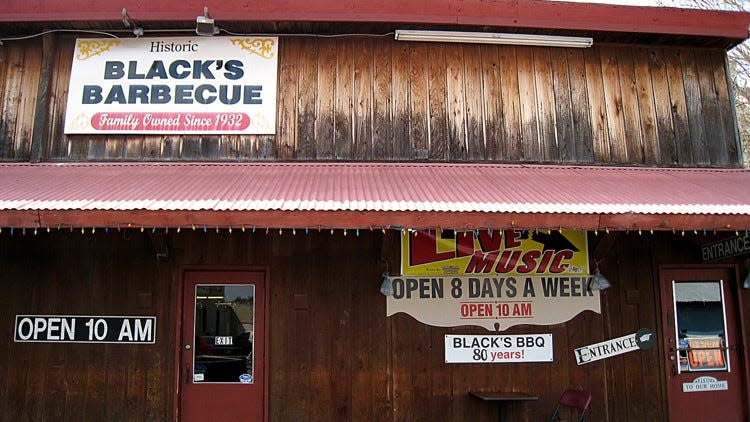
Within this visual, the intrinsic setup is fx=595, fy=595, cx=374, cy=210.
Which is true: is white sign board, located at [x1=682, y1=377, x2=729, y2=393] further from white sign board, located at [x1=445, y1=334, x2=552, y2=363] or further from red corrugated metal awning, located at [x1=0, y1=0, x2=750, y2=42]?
red corrugated metal awning, located at [x1=0, y1=0, x2=750, y2=42]

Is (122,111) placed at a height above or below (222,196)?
above

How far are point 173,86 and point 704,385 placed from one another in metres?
7.09

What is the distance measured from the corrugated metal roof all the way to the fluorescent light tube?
1594 millimetres

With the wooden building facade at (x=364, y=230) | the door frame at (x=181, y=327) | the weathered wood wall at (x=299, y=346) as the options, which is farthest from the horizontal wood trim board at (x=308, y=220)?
the door frame at (x=181, y=327)

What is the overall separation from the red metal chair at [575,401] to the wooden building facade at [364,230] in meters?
0.17

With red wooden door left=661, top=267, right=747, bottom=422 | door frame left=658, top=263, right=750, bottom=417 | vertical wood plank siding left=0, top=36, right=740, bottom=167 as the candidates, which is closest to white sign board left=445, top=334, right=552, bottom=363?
door frame left=658, top=263, right=750, bottom=417

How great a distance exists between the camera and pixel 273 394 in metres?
6.45

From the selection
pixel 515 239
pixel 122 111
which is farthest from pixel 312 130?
pixel 515 239

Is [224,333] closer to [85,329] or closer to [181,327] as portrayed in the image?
[181,327]

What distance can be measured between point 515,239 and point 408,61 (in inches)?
99.5

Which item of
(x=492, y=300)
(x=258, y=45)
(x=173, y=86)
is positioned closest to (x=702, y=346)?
(x=492, y=300)

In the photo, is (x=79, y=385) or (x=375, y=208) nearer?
(x=375, y=208)

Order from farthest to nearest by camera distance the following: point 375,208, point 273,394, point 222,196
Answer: point 273,394 → point 222,196 → point 375,208

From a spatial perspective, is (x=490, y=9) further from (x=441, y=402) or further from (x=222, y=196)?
(x=441, y=402)
